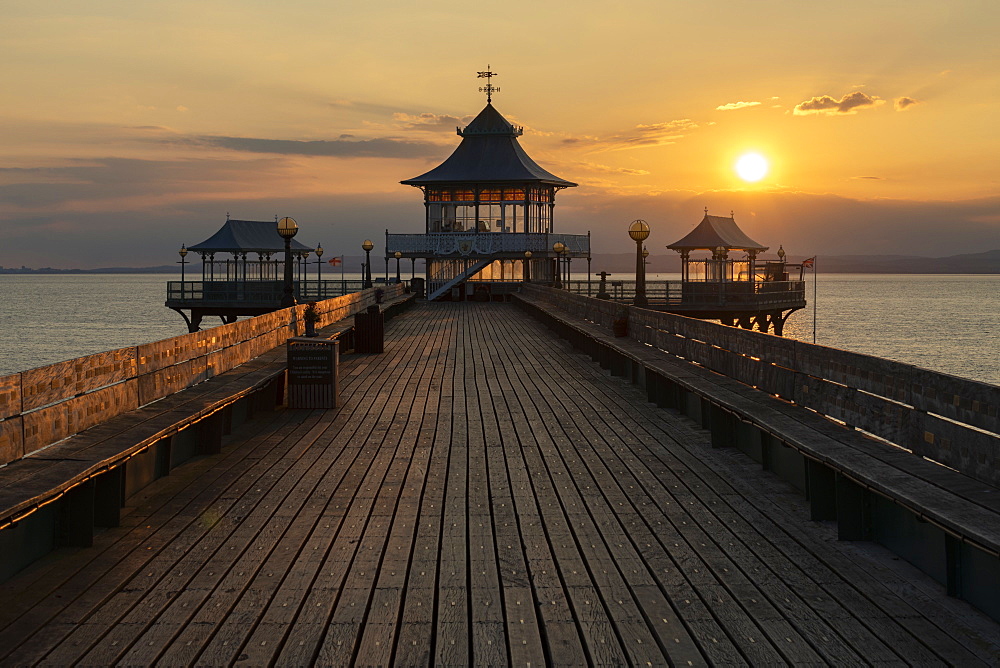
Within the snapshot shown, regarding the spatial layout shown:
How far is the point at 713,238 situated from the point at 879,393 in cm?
6315

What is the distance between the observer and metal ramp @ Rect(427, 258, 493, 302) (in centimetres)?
4862

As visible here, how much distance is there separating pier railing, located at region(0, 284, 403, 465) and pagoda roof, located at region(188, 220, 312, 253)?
58797 mm

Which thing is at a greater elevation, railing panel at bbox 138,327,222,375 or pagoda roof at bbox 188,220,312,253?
pagoda roof at bbox 188,220,312,253

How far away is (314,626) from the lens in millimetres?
Answer: 5180

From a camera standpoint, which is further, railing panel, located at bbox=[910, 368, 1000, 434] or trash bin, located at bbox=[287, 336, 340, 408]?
trash bin, located at bbox=[287, 336, 340, 408]

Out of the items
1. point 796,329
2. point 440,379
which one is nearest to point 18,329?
point 796,329

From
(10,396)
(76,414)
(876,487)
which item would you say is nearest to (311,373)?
(76,414)

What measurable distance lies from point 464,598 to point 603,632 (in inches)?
37.5

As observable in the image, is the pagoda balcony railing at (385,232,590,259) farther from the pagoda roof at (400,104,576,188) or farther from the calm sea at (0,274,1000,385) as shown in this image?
the calm sea at (0,274,1000,385)

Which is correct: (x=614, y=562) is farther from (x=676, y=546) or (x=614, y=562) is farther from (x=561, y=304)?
(x=561, y=304)

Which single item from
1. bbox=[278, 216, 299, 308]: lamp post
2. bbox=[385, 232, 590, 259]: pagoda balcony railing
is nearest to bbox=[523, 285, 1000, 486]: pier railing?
bbox=[278, 216, 299, 308]: lamp post

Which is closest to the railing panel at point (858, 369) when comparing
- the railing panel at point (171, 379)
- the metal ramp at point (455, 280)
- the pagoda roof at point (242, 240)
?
the railing panel at point (171, 379)

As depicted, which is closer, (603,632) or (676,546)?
(603,632)

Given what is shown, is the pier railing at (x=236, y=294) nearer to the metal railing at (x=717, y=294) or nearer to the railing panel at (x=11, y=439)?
the metal railing at (x=717, y=294)
